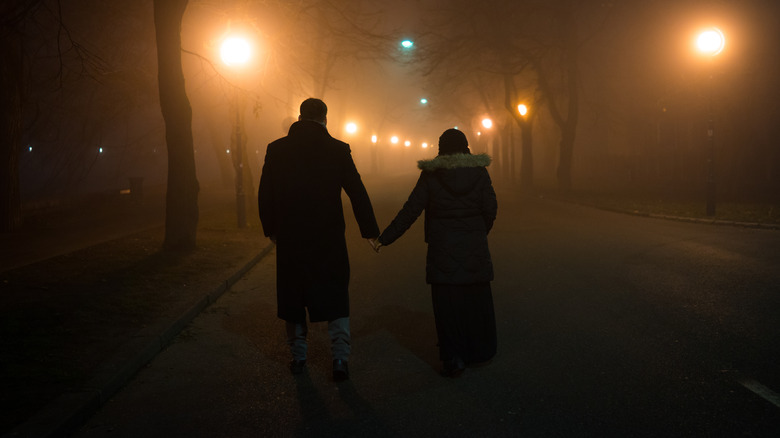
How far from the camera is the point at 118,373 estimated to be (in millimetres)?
5180

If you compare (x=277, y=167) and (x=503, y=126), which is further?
(x=503, y=126)

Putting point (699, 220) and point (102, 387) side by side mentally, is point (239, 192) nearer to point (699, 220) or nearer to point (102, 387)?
point (699, 220)

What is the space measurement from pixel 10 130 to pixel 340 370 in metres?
15.6

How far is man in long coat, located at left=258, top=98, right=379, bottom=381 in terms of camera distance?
514 centimetres

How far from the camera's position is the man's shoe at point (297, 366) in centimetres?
534

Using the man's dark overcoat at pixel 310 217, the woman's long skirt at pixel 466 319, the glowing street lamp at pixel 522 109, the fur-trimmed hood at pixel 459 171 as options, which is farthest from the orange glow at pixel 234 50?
the glowing street lamp at pixel 522 109

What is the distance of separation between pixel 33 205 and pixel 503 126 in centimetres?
3175

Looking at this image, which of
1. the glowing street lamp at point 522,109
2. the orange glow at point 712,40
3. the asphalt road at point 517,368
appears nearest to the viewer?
the asphalt road at point 517,368

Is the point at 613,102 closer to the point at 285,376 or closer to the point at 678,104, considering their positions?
the point at 678,104

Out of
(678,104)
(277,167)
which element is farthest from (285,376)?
(678,104)

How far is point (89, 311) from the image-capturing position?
7.33m

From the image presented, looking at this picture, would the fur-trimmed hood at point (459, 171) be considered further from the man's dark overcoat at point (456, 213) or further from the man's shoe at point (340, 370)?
the man's shoe at point (340, 370)

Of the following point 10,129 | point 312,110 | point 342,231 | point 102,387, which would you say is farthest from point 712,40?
point 10,129

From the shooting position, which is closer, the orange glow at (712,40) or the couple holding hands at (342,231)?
the couple holding hands at (342,231)
